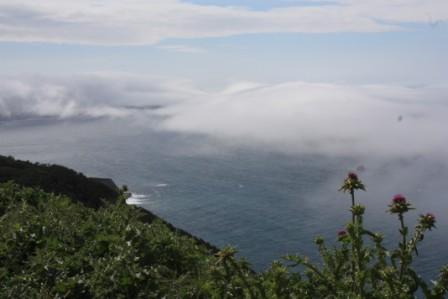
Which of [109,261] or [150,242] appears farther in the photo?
[150,242]

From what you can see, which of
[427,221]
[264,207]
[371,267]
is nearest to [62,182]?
[371,267]

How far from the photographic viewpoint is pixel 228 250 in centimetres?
411

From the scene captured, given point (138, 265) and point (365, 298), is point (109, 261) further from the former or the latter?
point (365, 298)

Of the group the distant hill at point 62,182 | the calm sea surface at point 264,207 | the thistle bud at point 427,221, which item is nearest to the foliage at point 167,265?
the thistle bud at point 427,221

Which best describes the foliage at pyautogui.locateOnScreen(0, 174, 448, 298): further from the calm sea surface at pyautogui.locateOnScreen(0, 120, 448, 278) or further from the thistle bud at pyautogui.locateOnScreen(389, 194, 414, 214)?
the calm sea surface at pyautogui.locateOnScreen(0, 120, 448, 278)

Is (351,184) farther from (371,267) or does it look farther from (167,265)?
(167,265)

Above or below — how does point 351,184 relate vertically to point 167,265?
above

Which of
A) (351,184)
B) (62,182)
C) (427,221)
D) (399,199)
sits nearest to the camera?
(427,221)

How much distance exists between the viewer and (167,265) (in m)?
6.20

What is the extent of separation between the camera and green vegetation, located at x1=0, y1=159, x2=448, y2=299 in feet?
14.2

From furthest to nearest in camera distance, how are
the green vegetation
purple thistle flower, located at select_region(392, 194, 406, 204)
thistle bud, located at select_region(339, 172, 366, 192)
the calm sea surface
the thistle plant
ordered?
the calm sea surface
thistle bud, located at select_region(339, 172, 366, 192)
purple thistle flower, located at select_region(392, 194, 406, 204)
the green vegetation
the thistle plant

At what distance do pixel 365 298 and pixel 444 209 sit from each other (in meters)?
170

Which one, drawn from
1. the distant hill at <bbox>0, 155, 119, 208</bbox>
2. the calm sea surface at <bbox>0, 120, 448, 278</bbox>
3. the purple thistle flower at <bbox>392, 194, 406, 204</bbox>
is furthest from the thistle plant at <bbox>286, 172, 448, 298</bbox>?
the calm sea surface at <bbox>0, 120, 448, 278</bbox>

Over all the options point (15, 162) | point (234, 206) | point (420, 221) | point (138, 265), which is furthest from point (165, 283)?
point (234, 206)
